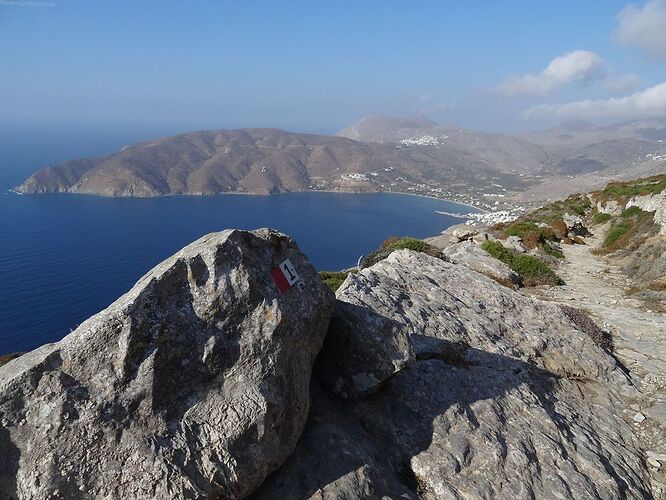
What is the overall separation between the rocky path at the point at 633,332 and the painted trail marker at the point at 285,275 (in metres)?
9.13

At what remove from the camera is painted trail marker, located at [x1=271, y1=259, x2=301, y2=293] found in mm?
7477

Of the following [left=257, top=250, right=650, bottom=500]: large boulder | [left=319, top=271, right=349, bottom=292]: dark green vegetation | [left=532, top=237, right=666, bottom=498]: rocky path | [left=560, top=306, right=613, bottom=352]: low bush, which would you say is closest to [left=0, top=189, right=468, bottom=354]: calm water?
[left=319, top=271, right=349, bottom=292]: dark green vegetation

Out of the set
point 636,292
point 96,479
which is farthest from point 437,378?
point 636,292

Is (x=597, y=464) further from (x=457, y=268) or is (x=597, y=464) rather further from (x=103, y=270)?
(x=103, y=270)

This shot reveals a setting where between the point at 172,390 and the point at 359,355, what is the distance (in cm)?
368

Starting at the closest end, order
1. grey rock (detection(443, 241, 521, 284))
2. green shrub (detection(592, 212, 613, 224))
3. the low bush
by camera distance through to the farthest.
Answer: the low bush, grey rock (detection(443, 241, 521, 284)), green shrub (detection(592, 212, 613, 224))

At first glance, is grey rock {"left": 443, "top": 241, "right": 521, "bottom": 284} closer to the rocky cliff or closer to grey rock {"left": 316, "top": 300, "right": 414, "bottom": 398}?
the rocky cliff

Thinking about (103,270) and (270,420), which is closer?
(270,420)

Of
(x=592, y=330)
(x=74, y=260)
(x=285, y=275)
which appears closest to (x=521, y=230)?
(x=592, y=330)

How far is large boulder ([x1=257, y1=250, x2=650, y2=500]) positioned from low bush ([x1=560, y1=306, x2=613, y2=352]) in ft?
3.39

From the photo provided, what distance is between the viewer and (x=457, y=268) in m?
16.7

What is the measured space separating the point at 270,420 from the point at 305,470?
3.74ft

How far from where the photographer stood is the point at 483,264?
69.5ft

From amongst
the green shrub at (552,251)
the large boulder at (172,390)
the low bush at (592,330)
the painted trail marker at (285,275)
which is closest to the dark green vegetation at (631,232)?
the green shrub at (552,251)
